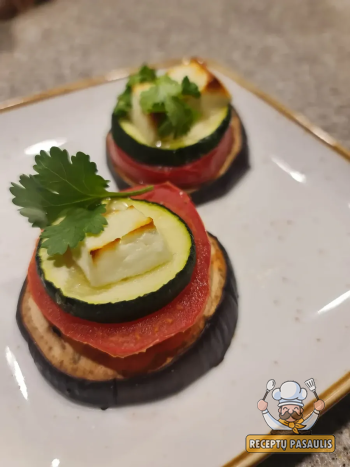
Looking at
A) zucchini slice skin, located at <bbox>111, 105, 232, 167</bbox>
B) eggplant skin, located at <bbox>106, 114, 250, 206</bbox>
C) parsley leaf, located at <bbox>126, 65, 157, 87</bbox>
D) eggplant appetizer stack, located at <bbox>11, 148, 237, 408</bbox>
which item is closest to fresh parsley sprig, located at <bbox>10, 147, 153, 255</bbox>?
eggplant appetizer stack, located at <bbox>11, 148, 237, 408</bbox>

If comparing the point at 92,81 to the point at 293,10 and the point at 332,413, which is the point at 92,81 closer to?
the point at 332,413

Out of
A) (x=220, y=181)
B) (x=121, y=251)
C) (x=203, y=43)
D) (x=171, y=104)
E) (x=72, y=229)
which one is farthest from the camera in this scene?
(x=203, y=43)

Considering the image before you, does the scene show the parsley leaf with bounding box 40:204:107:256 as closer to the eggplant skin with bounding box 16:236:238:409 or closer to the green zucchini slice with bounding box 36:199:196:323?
the green zucchini slice with bounding box 36:199:196:323

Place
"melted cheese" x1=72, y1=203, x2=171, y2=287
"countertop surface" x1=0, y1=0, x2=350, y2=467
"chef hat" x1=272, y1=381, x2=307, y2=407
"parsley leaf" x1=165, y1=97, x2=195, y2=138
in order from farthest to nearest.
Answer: "countertop surface" x1=0, y1=0, x2=350, y2=467, "parsley leaf" x1=165, y1=97, x2=195, y2=138, "chef hat" x1=272, y1=381, x2=307, y2=407, "melted cheese" x1=72, y1=203, x2=171, y2=287

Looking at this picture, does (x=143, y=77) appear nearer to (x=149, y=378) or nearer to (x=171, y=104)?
(x=171, y=104)

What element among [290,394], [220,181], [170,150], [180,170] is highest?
[170,150]

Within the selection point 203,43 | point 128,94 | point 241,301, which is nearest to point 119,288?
point 241,301

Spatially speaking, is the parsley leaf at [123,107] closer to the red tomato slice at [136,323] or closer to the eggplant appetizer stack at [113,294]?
the eggplant appetizer stack at [113,294]
